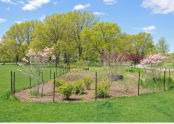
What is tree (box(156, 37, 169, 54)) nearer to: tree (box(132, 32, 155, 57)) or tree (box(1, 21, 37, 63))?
tree (box(132, 32, 155, 57))

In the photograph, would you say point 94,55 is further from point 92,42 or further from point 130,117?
point 130,117

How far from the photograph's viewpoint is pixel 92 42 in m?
36.2

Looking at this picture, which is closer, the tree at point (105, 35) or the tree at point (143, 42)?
the tree at point (105, 35)

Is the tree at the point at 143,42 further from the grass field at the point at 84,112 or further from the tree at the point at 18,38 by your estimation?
the grass field at the point at 84,112

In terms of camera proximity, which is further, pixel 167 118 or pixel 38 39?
pixel 38 39

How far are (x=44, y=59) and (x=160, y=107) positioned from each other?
6.01 meters

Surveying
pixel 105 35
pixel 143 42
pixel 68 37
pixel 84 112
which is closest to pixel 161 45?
pixel 143 42

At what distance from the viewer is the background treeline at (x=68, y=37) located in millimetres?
32938

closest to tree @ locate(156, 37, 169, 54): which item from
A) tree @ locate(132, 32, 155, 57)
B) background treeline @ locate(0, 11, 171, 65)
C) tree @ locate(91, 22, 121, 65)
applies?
tree @ locate(132, 32, 155, 57)

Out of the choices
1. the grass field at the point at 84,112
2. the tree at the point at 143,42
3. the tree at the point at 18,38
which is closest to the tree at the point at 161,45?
the tree at the point at 143,42

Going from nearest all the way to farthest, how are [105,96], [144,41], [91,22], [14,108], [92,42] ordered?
[14,108], [105,96], [92,42], [91,22], [144,41]

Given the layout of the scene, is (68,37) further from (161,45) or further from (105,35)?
(161,45)

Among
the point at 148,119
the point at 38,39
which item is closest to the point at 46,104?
the point at 148,119

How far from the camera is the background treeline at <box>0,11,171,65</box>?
1297 inches
